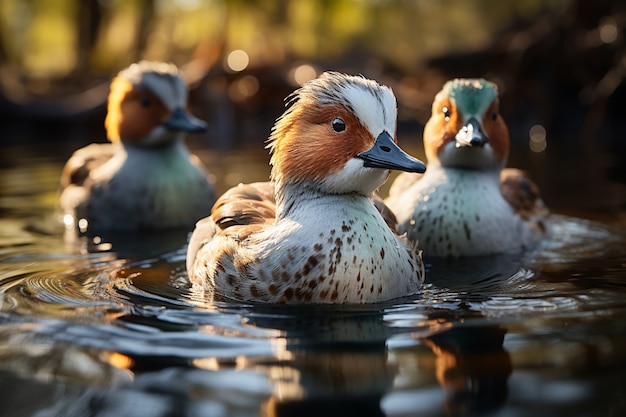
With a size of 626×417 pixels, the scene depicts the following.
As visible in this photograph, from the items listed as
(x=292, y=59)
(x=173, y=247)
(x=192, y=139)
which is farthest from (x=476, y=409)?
(x=292, y=59)

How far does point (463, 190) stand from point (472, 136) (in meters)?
0.57

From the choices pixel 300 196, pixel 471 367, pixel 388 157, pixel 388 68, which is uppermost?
pixel 388 68

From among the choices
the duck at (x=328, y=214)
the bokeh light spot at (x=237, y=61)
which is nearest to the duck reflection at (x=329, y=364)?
the duck at (x=328, y=214)

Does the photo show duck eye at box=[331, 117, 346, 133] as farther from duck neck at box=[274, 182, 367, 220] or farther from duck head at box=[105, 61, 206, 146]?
duck head at box=[105, 61, 206, 146]

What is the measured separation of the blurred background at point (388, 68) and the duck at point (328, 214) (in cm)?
377

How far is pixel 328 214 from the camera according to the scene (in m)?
4.88

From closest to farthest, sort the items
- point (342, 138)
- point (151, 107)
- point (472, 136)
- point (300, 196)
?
point (342, 138)
point (300, 196)
point (472, 136)
point (151, 107)

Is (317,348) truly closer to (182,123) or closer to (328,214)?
(328,214)

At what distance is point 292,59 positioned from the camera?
21.5 m

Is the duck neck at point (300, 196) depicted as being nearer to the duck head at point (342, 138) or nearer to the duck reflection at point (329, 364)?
the duck head at point (342, 138)

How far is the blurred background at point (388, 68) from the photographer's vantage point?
1422 centimetres

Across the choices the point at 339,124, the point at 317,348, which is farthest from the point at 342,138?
the point at 317,348

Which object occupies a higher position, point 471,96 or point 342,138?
point 471,96

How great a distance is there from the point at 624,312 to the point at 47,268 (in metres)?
3.76
